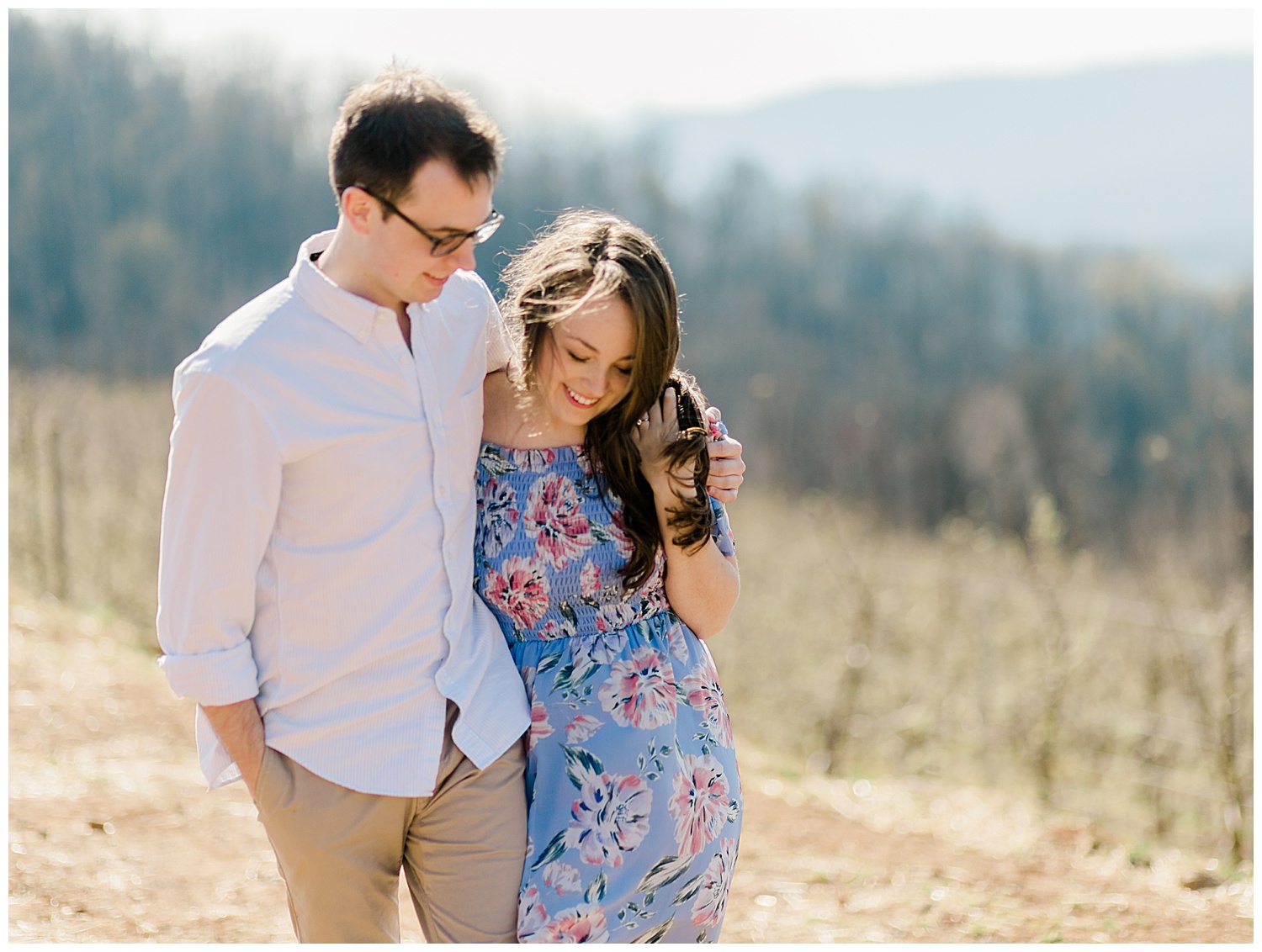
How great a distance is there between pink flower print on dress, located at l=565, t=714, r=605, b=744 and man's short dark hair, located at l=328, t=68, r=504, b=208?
33.6 inches

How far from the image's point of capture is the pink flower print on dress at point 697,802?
6.22ft

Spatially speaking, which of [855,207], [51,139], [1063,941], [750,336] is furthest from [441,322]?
[855,207]

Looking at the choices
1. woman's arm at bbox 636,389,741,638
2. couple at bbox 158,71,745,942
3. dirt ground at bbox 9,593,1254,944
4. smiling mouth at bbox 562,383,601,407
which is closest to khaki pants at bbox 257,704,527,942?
couple at bbox 158,71,745,942

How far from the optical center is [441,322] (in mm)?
1923

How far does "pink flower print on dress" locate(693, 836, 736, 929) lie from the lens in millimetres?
1924

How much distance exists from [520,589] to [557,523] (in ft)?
0.41

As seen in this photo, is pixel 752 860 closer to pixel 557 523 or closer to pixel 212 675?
pixel 557 523

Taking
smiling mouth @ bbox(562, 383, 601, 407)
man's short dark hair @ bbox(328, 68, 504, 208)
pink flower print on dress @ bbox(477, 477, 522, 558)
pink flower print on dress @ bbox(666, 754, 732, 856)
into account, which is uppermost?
man's short dark hair @ bbox(328, 68, 504, 208)

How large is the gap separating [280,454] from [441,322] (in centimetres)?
38

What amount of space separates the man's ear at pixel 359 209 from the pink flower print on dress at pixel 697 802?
983 millimetres

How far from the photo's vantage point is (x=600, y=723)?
1887 mm

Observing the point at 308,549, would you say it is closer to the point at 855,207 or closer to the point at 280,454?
the point at 280,454

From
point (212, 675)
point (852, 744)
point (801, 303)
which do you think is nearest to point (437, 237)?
point (212, 675)

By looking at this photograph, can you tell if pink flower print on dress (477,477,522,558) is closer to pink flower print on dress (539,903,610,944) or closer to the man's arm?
the man's arm
